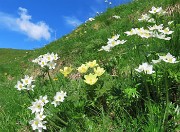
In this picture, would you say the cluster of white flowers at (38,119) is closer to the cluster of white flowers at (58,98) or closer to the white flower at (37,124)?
the white flower at (37,124)

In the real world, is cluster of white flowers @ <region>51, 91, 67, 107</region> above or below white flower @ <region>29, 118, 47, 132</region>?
above

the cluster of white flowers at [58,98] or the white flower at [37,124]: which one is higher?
the cluster of white flowers at [58,98]

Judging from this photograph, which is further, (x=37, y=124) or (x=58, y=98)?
(x=58, y=98)

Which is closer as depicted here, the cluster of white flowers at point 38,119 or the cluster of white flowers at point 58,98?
the cluster of white flowers at point 38,119

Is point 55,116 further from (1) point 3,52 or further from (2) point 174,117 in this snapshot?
(1) point 3,52

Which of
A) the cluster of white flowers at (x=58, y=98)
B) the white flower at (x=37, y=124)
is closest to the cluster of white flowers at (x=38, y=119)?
the white flower at (x=37, y=124)

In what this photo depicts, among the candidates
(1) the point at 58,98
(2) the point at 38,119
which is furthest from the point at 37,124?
(1) the point at 58,98

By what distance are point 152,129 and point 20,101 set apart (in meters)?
4.25

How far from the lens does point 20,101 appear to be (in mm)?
8102

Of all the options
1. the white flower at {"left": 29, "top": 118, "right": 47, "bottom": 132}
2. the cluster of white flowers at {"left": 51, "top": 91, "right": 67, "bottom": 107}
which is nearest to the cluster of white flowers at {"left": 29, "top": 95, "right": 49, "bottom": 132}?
the white flower at {"left": 29, "top": 118, "right": 47, "bottom": 132}

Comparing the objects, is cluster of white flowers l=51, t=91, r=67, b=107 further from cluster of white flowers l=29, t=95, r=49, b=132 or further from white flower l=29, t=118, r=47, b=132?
white flower l=29, t=118, r=47, b=132

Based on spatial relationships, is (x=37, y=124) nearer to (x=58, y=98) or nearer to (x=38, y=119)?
(x=38, y=119)

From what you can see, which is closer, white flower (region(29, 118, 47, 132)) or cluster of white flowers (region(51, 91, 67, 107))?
white flower (region(29, 118, 47, 132))

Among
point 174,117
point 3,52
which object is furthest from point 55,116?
point 3,52
